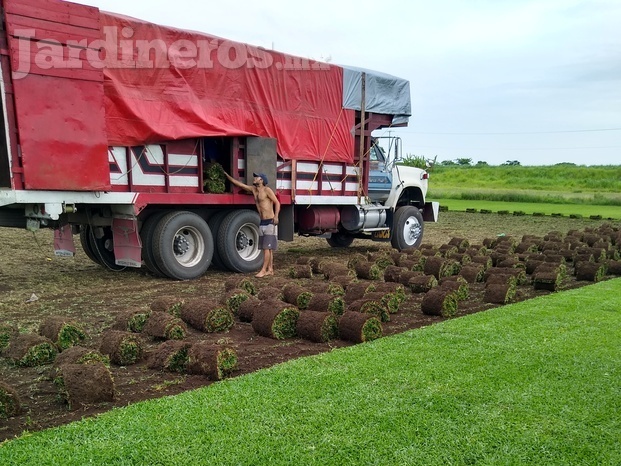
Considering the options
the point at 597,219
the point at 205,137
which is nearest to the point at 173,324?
the point at 205,137

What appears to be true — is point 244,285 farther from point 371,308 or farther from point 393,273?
point 393,273

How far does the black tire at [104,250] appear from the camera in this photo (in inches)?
447

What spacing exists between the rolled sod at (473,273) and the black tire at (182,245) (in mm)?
4390

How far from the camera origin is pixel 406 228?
15.6 meters

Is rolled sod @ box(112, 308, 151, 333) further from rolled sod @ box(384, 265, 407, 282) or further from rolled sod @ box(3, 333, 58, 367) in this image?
rolled sod @ box(384, 265, 407, 282)

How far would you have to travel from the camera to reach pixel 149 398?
4891 mm

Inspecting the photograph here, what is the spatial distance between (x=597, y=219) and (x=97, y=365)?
27.8m

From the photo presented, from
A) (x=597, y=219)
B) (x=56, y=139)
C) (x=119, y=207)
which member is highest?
(x=56, y=139)

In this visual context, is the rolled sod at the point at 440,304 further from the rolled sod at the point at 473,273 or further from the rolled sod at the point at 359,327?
the rolled sod at the point at 473,273

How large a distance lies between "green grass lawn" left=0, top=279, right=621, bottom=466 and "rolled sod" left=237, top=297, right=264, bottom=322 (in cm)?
180

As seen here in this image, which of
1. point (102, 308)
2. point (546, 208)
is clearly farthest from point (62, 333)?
point (546, 208)

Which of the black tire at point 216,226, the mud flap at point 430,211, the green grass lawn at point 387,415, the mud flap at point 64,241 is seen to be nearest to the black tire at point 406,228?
the mud flap at point 430,211

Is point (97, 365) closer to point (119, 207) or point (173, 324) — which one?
point (173, 324)

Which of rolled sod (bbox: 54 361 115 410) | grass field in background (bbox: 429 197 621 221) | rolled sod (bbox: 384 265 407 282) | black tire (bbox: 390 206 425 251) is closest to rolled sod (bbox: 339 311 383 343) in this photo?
rolled sod (bbox: 54 361 115 410)
